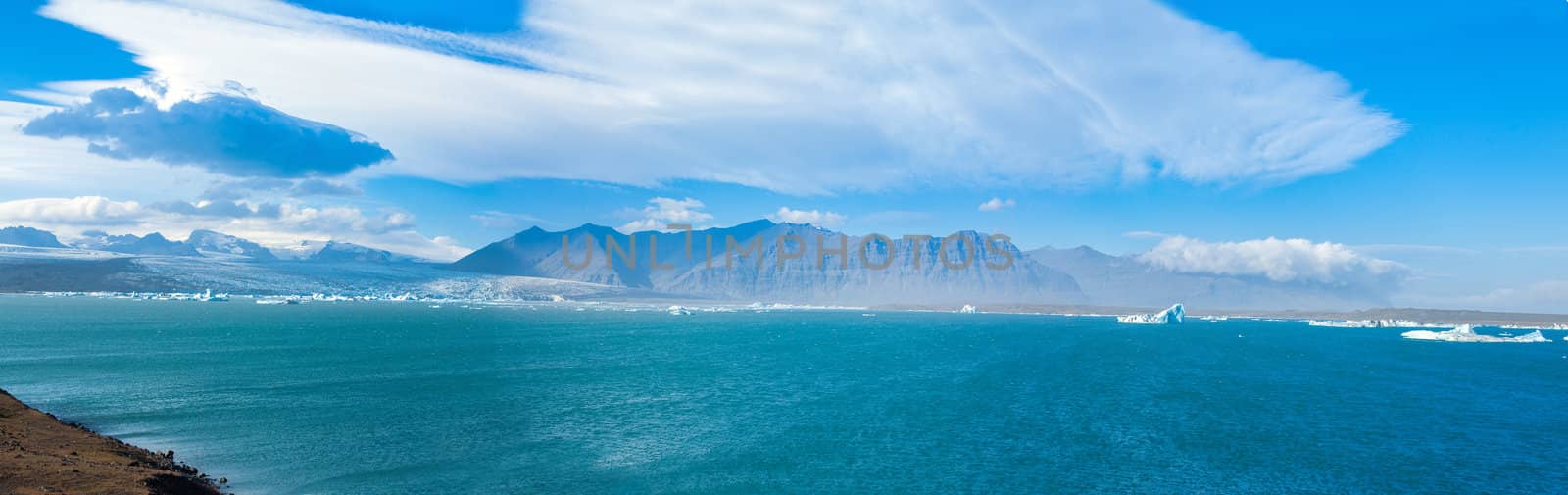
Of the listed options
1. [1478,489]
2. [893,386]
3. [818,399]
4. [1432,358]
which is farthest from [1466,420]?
[1432,358]

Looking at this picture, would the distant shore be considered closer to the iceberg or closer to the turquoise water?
the turquoise water

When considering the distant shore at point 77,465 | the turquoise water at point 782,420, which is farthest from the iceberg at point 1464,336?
the distant shore at point 77,465

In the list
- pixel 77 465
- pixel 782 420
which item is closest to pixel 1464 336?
pixel 782 420

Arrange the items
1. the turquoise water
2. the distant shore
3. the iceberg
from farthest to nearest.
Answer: the iceberg < the turquoise water < the distant shore

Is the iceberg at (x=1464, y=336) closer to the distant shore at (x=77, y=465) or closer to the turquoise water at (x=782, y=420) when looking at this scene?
the turquoise water at (x=782, y=420)

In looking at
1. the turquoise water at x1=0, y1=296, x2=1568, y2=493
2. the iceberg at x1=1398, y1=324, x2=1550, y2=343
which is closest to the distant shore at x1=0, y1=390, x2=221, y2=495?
the turquoise water at x1=0, y1=296, x2=1568, y2=493

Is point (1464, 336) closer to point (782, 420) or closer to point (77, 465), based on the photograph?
point (782, 420)

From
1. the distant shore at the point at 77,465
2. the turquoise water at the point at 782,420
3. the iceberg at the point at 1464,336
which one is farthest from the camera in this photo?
the iceberg at the point at 1464,336

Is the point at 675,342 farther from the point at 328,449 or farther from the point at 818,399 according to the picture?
the point at 328,449
